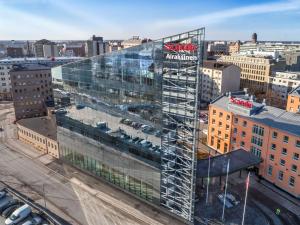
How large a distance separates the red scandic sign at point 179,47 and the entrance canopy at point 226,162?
2388cm

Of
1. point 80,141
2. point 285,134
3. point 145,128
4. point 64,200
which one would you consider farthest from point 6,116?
point 285,134

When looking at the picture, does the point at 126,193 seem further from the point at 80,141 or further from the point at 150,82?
the point at 150,82

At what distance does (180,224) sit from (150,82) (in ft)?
76.5

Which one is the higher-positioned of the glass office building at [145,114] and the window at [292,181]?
the glass office building at [145,114]

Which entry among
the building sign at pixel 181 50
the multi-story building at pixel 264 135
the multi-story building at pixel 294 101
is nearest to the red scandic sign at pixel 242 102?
the multi-story building at pixel 264 135

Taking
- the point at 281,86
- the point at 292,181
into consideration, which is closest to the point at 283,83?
the point at 281,86

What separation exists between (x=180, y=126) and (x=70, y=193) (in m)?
26.6

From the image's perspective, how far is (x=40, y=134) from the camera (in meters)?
69.6

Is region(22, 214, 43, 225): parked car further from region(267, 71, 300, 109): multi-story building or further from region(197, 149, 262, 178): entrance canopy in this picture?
region(267, 71, 300, 109): multi-story building

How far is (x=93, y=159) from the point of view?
186 feet

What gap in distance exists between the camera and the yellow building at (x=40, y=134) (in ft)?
220

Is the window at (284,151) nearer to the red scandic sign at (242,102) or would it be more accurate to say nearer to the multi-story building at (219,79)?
the red scandic sign at (242,102)

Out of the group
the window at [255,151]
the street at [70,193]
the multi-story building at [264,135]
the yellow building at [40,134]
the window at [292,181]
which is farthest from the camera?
the yellow building at [40,134]

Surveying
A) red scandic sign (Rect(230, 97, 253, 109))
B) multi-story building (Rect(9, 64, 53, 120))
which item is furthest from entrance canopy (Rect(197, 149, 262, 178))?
multi-story building (Rect(9, 64, 53, 120))
